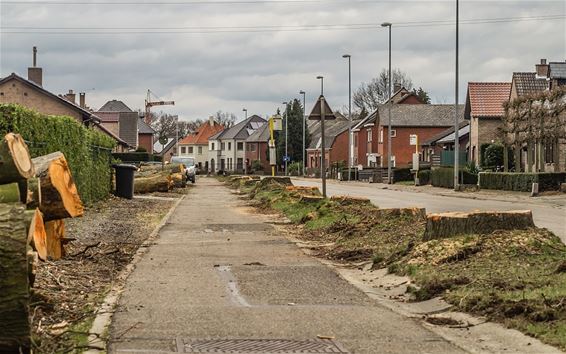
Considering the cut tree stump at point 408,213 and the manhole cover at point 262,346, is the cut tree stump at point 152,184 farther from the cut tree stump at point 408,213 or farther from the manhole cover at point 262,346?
the manhole cover at point 262,346

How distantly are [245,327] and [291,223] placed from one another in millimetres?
14326

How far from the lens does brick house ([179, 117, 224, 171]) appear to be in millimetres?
170875

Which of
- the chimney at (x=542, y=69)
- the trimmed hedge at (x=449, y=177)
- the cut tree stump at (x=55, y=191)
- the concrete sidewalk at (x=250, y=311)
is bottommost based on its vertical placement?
the concrete sidewalk at (x=250, y=311)

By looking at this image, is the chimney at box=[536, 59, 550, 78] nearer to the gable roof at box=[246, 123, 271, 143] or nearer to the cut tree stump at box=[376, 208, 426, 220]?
the cut tree stump at box=[376, 208, 426, 220]

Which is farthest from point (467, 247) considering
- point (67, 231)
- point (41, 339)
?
point (67, 231)

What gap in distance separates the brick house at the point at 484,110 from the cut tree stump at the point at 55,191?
55448 mm

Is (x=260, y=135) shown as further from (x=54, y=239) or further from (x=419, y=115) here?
(x=54, y=239)

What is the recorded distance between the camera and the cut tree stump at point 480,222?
12.5 meters

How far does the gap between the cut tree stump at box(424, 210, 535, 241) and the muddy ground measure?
482cm

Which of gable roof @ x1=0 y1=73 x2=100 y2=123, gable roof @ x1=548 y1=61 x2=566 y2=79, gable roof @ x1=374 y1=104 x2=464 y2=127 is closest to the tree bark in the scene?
gable roof @ x1=548 y1=61 x2=566 y2=79

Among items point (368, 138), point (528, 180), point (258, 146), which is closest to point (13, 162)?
point (528, 180)

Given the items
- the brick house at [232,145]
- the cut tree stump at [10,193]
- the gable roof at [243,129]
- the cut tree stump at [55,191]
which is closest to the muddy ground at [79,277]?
→ the cut tree stump at [55,191]

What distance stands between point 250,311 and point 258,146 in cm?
13471

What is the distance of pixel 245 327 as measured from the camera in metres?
8.34
